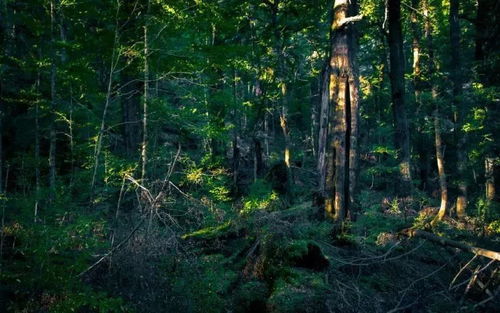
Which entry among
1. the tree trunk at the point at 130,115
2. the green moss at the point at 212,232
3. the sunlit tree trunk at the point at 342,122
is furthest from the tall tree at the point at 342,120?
the tree trunk at the point at 130,115

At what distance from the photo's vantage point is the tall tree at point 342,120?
836 cm

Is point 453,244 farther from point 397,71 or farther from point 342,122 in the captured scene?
point 397,71

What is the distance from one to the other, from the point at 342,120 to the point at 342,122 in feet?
0.14

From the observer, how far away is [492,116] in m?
13.1

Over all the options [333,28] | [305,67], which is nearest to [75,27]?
[333,28]

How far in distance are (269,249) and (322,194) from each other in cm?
207

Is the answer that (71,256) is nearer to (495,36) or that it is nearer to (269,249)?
(269,249)

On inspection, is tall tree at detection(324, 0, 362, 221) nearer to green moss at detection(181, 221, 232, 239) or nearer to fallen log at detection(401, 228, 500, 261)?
fallen log at detection(401, 228, 500, 261)

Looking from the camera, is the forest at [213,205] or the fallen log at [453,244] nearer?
the fallen log at [453,244]

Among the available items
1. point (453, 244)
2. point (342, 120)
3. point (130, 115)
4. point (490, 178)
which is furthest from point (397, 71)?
point (130, 115)

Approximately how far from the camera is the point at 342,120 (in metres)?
8.48

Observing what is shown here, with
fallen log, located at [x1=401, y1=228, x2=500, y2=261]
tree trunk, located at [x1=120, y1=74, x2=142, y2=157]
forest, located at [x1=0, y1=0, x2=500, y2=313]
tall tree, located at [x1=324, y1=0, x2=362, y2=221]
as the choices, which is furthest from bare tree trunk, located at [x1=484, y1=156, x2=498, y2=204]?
tree trunk, located at [x1=120, y1=74, x2=142, y2=157]

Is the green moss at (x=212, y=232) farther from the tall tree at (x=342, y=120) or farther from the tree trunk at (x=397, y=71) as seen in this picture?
the tree trunk at (x=397, y=71)

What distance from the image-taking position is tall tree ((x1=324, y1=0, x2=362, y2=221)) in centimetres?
836
